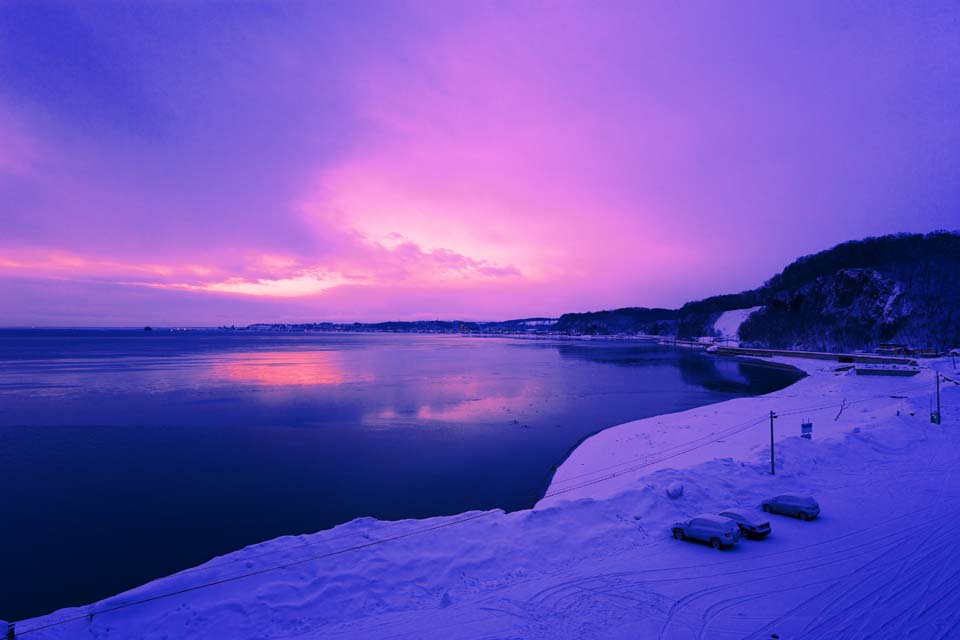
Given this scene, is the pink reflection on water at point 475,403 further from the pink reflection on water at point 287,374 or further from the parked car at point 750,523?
the parked car at point 750,523

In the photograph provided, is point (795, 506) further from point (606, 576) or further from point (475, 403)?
point (475, 403)

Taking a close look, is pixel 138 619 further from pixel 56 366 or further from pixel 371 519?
pixel 56 366

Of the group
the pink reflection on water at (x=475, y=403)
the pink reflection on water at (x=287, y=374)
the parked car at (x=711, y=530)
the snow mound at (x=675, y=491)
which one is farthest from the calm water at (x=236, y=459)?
the parked car at (x=711, y=530)

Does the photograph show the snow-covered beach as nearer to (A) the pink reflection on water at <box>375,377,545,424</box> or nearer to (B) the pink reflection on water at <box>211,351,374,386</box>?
(A) the pink reflection on water at <box>375,377,545,424</box>

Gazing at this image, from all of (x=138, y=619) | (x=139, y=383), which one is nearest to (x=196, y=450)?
(x=138, y=619)

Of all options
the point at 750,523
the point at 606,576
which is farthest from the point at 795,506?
the point at 606,576

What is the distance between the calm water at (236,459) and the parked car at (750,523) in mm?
9753

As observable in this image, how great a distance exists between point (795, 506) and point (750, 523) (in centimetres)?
273

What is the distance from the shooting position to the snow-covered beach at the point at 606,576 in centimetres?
1167

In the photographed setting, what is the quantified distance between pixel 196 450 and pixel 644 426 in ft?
104

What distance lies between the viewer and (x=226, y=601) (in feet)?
43.4

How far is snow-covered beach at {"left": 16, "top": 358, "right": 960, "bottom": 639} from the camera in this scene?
38.3 ft

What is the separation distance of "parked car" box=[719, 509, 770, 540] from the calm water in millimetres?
9753

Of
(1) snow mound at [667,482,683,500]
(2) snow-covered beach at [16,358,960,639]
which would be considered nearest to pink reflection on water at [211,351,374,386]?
(2) snow-covered beach at [16,358,960,639]
